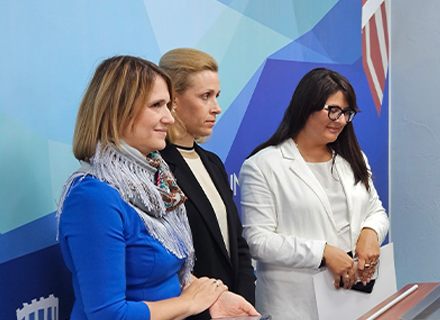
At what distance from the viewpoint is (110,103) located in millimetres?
1387

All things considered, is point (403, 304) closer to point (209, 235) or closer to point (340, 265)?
point (340, 265)

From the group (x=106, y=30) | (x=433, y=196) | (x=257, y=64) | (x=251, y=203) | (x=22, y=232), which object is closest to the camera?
(x=22, y=232)

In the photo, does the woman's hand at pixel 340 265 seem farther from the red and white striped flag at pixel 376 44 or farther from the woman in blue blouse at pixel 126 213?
the red and white striped flag at pixel 376 44

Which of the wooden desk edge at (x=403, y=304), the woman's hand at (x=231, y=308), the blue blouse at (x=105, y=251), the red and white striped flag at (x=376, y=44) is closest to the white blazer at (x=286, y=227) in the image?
the wooden desk edge at (x=403, y=304)

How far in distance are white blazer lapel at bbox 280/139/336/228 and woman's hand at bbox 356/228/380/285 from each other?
14cm

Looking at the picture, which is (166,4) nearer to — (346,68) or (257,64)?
(257,64)

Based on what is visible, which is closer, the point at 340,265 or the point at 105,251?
the point at 105,251

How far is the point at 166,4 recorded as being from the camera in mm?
2297

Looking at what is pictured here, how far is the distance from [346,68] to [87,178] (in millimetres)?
2793

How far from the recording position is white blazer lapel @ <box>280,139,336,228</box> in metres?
2.11

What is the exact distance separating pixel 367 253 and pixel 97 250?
1.20 metres

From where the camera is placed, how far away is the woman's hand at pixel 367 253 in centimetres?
202

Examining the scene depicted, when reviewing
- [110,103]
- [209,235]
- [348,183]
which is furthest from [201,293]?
[348,183]

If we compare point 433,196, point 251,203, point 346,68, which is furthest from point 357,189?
point 433,196
